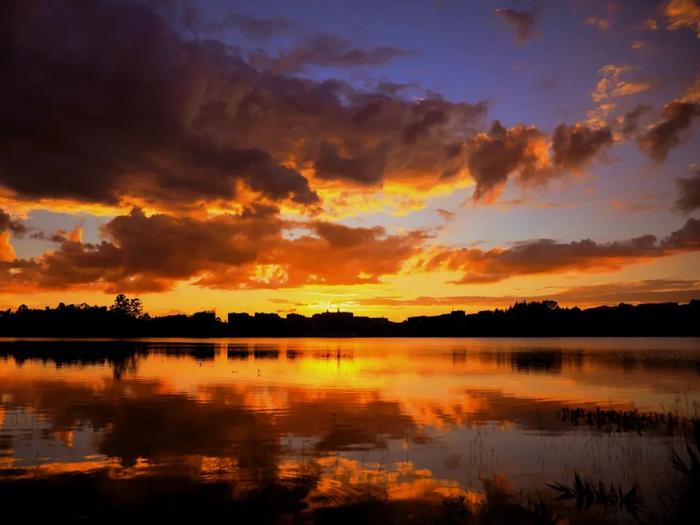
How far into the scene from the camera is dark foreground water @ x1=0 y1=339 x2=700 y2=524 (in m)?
18.1

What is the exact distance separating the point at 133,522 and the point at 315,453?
36.2ft

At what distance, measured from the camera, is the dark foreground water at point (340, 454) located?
59.5 feet

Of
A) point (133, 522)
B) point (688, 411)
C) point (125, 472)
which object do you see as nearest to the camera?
point (133, 522)

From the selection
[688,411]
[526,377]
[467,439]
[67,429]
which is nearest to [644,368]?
[526,377]

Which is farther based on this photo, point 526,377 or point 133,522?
point 526,377

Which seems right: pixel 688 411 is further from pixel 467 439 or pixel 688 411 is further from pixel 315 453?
pixel 315 453

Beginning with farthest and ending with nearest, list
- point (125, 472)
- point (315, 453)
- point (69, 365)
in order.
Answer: point (69, 365) → point (315, 453) → point (125, 472)

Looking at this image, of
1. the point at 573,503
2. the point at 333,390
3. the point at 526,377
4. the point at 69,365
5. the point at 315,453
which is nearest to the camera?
the point at 573,503

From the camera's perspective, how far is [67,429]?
3175 centimetres

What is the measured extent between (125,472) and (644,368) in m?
82.0

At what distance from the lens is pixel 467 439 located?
30172 millimetres

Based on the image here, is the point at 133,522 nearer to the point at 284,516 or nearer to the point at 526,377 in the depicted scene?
the point at 284,516

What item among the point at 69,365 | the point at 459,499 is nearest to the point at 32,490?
the point at 459,499

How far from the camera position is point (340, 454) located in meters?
26.1
